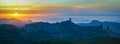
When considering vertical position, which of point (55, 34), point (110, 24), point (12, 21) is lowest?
point (55, 34)

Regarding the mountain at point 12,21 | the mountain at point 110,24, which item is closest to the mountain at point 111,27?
the mountain at point 110,24

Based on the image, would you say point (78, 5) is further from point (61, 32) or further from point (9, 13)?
point (9, 13)

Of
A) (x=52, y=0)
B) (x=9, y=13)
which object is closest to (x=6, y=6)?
(x=9, y=13)

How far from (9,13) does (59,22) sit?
2.51ft

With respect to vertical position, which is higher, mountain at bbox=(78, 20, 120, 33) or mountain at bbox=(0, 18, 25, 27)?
mountain at bbox=(0, 18, 25, 27)

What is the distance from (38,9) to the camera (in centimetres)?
779

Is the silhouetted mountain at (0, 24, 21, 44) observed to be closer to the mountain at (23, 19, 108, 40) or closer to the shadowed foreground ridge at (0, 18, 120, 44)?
the shadowed foreground ridge at (0, 18, 120, 44)

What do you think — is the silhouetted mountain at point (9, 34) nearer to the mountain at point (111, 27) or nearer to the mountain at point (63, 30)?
the mountain at point (63, 30)

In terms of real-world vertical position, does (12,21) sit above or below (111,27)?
above

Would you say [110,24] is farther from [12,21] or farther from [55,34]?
[12,21]

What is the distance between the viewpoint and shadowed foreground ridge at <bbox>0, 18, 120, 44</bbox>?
779 cm

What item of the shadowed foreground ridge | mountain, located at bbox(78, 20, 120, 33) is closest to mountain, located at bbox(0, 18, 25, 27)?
the shadowed foreground ridge

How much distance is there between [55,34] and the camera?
25.7 feet

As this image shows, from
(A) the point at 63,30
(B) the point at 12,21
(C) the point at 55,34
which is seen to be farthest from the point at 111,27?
(B) the point at 12,21
